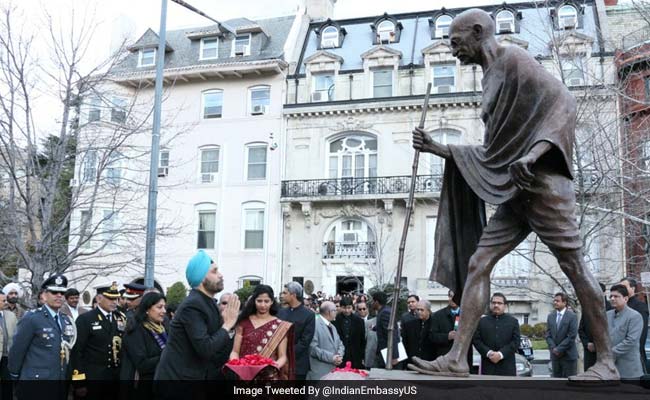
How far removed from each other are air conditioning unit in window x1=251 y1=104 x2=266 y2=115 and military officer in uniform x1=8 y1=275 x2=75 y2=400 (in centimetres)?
2773

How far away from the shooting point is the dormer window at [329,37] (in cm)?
3597

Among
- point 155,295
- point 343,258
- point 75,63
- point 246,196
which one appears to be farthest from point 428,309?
point 246,196

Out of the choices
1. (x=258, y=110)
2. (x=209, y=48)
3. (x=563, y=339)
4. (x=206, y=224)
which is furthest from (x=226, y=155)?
(x=563, y=339)

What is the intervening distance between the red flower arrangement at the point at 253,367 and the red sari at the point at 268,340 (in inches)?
11.7

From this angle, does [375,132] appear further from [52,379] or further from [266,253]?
[52,379]

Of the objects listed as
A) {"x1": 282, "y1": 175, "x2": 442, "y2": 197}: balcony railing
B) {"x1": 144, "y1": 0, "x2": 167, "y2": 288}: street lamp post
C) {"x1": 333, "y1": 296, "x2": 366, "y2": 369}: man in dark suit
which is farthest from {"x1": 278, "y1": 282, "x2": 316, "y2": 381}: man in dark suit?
{"x1": 282, "y1": 175, "x2": 442, "y2": 197}: balcony railing

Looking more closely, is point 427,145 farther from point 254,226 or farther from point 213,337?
point 254,226

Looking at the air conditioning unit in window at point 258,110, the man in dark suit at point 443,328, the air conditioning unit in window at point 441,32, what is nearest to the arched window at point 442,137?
the air conditioning unit in window at point 441,32

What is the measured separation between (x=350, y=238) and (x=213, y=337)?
28115mm

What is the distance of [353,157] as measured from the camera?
Answer: 110 ft

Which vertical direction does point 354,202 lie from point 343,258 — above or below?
above

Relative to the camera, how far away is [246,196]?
114ft

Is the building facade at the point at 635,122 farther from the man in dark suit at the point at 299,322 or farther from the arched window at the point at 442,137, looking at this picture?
the arched window at the point at 442,137

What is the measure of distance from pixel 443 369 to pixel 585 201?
12.8 meters
